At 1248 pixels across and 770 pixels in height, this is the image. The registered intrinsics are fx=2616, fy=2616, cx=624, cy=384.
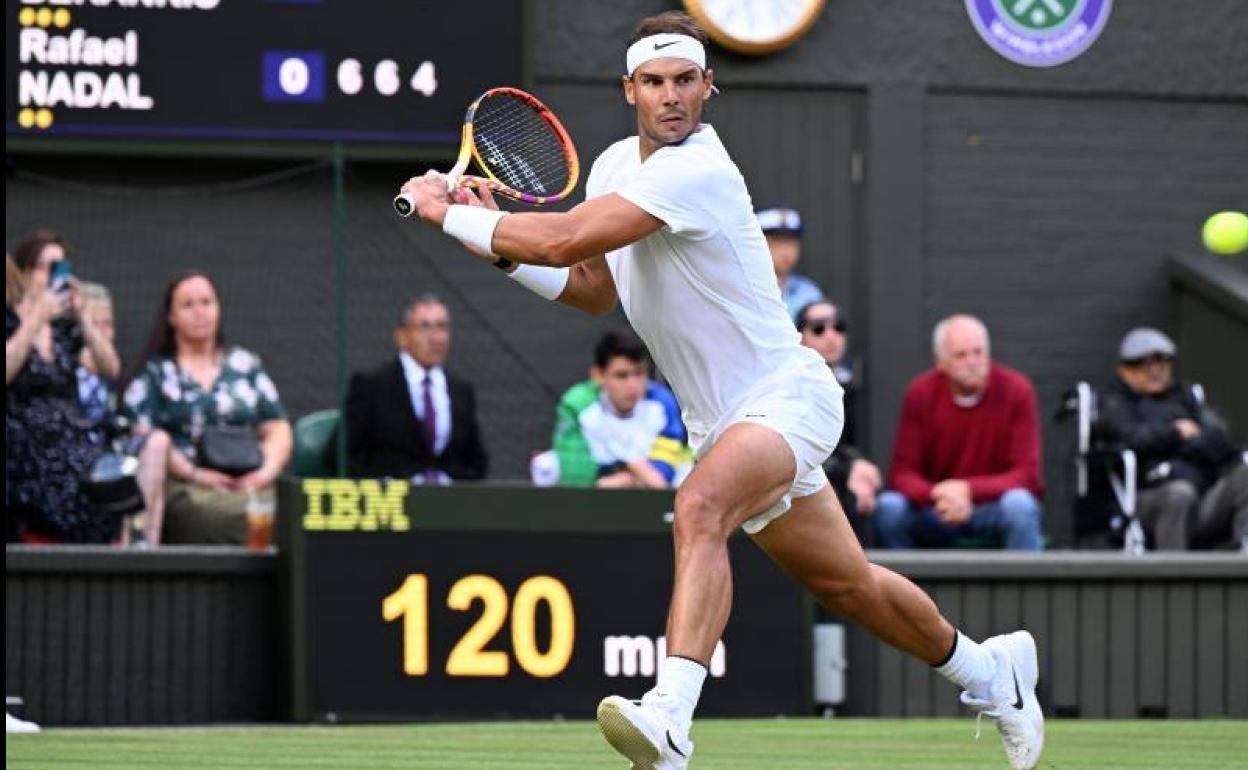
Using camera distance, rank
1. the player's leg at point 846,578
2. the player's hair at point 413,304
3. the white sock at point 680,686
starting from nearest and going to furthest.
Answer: the white sock at point 680,686 < the player's leg at point 846,578 < the player's hair at point 413,304

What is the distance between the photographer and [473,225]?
736 cm

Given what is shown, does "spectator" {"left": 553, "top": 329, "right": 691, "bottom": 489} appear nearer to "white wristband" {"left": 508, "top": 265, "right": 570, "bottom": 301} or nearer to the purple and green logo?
the purple and green logo

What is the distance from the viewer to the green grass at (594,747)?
8.59m

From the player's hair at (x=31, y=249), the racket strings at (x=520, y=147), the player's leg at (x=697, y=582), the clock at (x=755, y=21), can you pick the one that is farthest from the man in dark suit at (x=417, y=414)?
the player's leg at (x=697, y=582)

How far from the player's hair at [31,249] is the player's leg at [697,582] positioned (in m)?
5.58

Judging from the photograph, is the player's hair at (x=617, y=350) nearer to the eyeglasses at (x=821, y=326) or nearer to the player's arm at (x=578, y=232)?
the eyeglasses at (x=821, y=326)

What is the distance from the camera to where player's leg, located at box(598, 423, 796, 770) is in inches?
266

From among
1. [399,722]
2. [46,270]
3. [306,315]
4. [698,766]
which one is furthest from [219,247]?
[698,766]

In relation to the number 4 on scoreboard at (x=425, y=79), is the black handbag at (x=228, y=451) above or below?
below

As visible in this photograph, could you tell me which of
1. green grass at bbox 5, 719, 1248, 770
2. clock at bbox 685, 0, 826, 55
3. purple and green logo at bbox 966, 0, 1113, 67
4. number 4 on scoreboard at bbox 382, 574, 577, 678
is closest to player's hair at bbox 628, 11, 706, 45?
green grass at bbox 5, 719, 1248, 770

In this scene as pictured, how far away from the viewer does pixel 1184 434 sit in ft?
43.8

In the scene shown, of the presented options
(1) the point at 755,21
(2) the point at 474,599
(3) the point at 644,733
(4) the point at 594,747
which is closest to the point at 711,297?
(3) the point at 644,733

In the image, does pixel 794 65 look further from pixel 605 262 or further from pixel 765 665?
pixel 605 262

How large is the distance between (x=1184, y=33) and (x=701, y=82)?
29.2 feet
